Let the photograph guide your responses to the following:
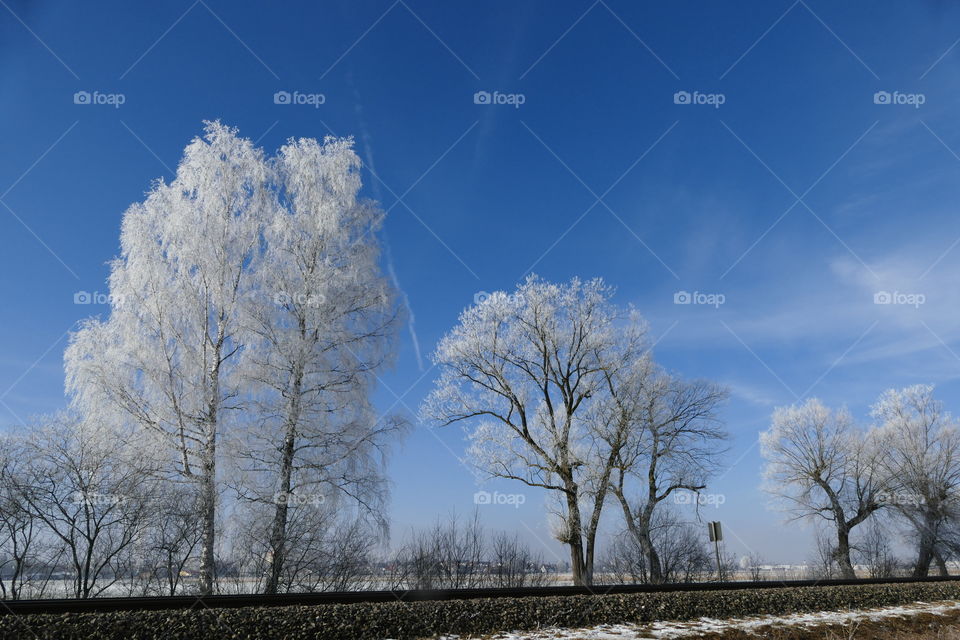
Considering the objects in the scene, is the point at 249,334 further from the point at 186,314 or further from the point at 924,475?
the point at 924,475

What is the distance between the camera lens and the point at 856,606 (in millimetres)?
15859

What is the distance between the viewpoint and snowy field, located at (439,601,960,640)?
10000 millimetres

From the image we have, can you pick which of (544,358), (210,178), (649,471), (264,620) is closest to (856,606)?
(649,471)

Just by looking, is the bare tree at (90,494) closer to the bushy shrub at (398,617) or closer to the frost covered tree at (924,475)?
the bushy shrub at (398,617)

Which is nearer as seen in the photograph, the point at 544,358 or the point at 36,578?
the point at 36,578

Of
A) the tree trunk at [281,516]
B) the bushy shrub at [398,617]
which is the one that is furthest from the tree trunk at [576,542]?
the tree trunk at [281,516]

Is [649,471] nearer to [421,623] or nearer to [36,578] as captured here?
[421,623]

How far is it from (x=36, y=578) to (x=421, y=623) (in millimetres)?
10037

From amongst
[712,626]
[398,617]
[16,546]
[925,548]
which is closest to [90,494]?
[16,546]

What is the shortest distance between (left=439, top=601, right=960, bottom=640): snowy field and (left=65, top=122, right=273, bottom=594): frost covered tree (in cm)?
887

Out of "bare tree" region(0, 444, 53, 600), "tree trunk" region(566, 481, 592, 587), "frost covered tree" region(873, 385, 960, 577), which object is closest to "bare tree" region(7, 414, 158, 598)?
"bare tree" region(0, 444, 53, 600)

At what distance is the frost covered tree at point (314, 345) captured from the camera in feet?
50.9

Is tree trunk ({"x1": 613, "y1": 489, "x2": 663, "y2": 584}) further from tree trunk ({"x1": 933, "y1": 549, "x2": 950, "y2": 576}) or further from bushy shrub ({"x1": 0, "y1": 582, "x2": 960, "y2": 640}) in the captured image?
tree trunk ({"x1": 933, "y1": 549, "x2": 950, "y2": 576})

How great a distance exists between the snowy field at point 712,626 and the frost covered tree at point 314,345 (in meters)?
6.99
